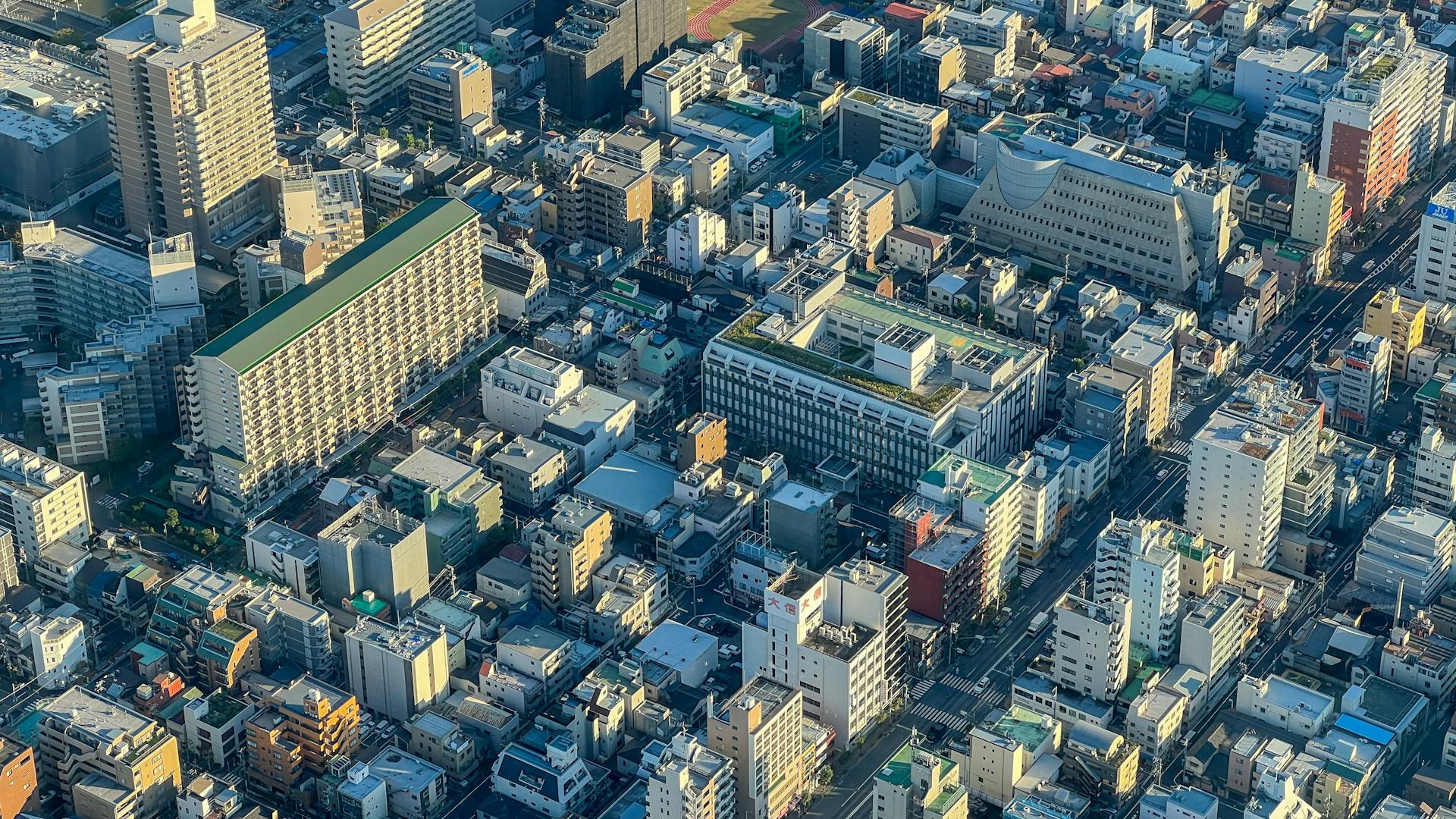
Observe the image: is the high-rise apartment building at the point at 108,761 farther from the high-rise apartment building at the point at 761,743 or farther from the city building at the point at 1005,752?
the city building at the point at 1005,752

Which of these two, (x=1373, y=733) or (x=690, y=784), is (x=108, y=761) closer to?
(x=690, y=784)

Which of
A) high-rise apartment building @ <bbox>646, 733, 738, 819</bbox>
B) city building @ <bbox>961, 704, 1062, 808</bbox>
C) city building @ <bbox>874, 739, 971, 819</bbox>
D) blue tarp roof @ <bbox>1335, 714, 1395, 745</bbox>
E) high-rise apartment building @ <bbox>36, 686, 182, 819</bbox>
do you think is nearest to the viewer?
high-rise apartment building @ <bbox>646, 733, 738, 819</bbox>

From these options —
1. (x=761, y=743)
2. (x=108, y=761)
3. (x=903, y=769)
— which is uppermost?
(x=761, y=743)

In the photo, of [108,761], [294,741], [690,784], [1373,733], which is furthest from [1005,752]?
[108,761]

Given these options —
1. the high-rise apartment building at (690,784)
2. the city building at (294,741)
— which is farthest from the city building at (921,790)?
the city building at (294,741)

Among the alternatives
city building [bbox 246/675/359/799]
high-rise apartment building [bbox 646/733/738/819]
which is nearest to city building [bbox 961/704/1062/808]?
high-rise apartment building [bbox 646/733/738/819]

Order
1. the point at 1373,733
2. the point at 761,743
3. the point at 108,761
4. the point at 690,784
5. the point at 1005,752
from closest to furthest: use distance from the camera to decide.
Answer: the point at 690,784 → the point at 761,743 → the point at 1005,752 → the point at 108,761 → the point at 1373,733

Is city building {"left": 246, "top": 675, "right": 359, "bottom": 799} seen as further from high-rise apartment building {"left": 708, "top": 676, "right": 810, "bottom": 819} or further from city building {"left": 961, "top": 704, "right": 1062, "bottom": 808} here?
city building {"left": 961, "top": 704, "right": 1062, "bottom": 808}
